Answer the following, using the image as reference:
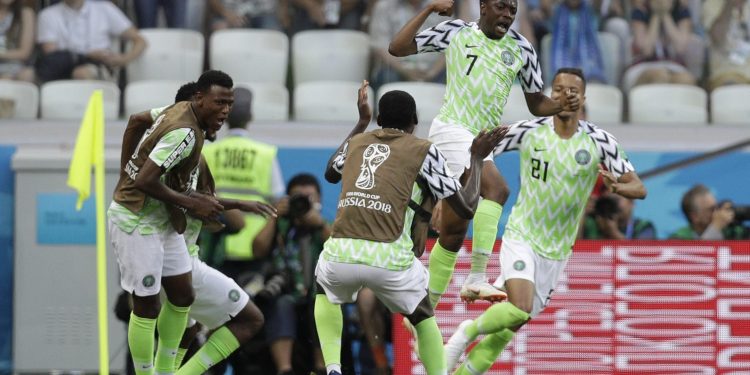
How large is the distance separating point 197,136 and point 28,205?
15.5 ft

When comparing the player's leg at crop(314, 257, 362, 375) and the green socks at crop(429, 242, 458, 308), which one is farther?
the green socks at crop(429, 242, 458, 308)

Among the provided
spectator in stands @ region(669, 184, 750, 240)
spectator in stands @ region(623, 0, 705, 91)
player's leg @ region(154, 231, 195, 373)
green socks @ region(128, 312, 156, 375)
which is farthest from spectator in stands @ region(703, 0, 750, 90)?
green socks @ region(128, 312, 156, 375)

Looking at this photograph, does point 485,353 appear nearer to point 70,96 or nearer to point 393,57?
point 393,57

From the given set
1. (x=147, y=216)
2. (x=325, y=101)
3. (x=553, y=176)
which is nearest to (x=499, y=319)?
(x=553, y=176)

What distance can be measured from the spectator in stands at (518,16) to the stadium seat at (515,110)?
48 cm

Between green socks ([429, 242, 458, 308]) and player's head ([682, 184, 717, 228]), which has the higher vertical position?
player's head ([682, 184, 717, 228])

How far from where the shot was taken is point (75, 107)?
15.3 m

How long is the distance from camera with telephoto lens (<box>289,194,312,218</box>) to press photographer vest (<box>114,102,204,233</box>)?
6.73ft

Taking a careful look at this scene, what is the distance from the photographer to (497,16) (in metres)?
11.2

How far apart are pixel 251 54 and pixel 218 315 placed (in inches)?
171

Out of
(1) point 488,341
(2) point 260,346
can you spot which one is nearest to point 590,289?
(1) point 488,341

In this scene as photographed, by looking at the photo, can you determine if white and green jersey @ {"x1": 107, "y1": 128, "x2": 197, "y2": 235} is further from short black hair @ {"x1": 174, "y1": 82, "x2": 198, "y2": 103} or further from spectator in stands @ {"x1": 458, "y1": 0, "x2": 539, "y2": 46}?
spectator in stands @ {"x1": 458, "y1": 0, "x2": 539, "y2": 46}

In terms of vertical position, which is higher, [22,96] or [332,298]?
[22,96]

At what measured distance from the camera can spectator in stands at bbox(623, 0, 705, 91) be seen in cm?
1573
